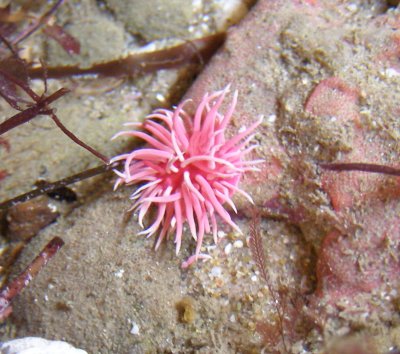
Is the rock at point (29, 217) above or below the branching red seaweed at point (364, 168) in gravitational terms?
below

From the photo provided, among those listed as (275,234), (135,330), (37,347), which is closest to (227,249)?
(275,234)

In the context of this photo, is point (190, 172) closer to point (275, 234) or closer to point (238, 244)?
point (238, 244)

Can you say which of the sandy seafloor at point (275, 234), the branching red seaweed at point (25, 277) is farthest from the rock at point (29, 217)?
the branching red seaweed at point (25, 277)

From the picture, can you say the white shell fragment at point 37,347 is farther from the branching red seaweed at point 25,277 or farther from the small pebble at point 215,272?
the small pebble at point 215,272

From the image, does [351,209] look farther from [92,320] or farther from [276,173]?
[92,320]

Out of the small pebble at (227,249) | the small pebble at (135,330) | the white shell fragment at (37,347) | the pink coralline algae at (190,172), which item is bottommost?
the small pebble at (135,330)

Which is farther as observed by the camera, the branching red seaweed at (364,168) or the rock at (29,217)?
the rock at (29,217)
